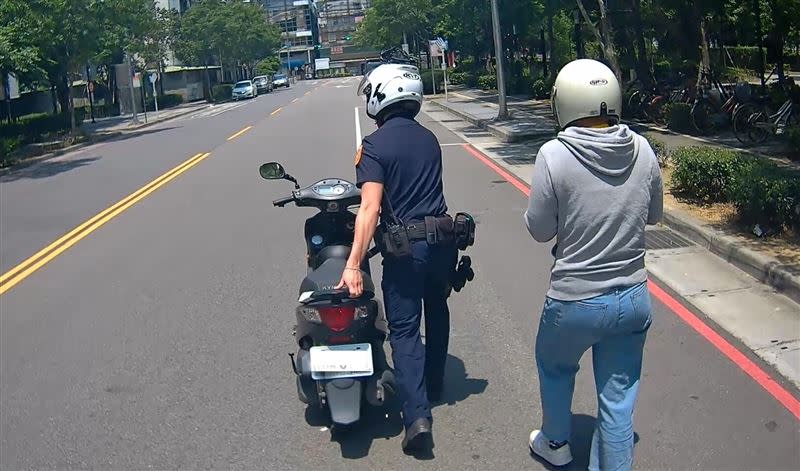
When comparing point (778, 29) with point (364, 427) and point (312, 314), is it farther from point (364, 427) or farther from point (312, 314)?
point (312, 314)

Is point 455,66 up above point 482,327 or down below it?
above

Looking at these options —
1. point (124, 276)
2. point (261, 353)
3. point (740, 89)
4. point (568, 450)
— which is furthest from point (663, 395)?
point (740, 89)

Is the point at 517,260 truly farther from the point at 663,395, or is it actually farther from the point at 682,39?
the point at 682,39

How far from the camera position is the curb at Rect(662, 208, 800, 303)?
7055 mm

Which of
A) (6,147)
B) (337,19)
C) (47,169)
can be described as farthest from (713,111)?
(337,19)

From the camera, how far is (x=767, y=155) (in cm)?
1458

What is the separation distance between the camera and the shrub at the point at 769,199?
26.8 ft

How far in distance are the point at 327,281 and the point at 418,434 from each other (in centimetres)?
88

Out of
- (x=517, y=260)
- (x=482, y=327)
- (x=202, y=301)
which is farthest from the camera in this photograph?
(x=517, y=260)

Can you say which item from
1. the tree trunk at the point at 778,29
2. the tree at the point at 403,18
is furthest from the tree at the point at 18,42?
the tree at the point at 403,18

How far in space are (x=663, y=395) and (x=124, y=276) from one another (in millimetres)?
5795

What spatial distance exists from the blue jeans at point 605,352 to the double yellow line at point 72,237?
22.1ft

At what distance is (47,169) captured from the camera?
2283cm

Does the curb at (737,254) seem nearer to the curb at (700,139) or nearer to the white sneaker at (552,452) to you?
the white sneaker at (552,452)
